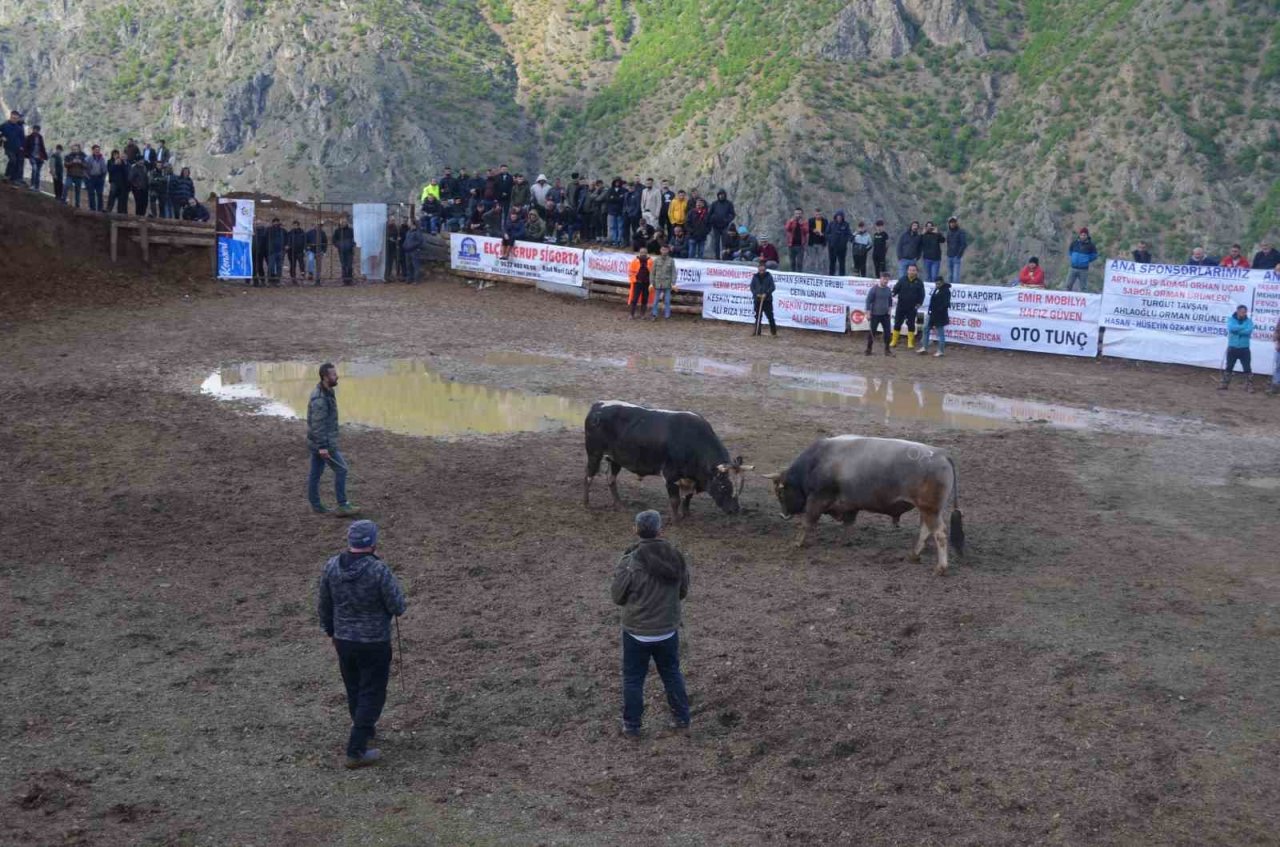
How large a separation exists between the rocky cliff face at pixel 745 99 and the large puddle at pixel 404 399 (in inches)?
1248

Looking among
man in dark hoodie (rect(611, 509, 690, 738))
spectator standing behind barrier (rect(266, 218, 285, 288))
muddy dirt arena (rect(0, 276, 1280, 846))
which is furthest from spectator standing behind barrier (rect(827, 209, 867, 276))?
man in dark hoodie (rect(611, 509, 690, 738))

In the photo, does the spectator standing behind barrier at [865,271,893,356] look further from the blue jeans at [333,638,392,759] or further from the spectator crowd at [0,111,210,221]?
the blue jeans at [333,638,392,759]

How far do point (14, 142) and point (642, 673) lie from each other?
3023 cm

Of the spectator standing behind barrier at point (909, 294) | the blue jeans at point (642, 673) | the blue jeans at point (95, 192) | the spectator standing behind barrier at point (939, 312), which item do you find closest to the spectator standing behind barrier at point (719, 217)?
the spectator standing behind barrier at point (909, 294)

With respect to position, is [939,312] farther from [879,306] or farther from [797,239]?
[797,239]

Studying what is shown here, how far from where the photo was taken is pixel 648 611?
32.4 feet

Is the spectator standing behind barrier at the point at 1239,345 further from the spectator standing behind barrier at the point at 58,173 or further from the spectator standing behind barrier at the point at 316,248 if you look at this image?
the spectator standing behind barrier at the point at 58,173

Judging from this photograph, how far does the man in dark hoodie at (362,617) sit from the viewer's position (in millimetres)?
9242

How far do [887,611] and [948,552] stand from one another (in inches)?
82.3

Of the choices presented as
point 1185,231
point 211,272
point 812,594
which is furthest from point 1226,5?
point 812,594

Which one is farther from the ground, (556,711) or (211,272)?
(211,272)

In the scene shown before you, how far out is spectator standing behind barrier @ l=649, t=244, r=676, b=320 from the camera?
108 ft

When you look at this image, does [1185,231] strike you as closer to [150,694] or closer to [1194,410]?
[1194,410]

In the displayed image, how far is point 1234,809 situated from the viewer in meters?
8.84
